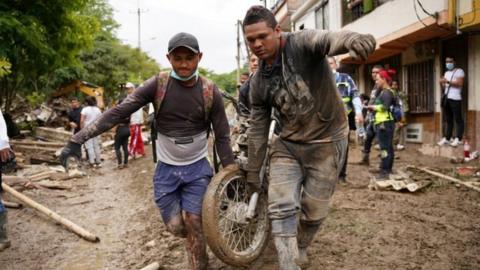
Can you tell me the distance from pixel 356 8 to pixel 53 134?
12.2m

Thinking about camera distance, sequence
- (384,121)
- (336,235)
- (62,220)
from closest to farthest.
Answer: (336,235)
(62,220)
(384,121)

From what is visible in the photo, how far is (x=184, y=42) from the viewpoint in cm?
337

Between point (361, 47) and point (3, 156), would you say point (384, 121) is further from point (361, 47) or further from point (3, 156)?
point (3, 156)

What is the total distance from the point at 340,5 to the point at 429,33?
6.12 m

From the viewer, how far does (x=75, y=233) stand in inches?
213

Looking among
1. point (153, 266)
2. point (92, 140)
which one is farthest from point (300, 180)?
point (92, 140)

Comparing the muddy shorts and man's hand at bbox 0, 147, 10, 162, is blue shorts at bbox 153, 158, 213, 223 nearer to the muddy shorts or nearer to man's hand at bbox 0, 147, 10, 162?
the muddy shorts

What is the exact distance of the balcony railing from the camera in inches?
546

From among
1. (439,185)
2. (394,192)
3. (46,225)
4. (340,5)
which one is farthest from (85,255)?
(340,5)

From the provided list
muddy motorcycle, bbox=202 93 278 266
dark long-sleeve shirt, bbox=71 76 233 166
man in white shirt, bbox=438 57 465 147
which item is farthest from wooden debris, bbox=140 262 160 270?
man in white shirt, bbox=438 57 465 147

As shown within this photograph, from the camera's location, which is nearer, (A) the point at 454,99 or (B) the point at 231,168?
(B) the point at 231,168

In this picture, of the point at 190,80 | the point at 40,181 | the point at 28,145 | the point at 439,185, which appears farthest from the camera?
the point at 28,145

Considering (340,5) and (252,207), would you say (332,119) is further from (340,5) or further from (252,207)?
(340,5)

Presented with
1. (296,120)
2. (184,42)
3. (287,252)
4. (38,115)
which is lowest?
(287,252)
